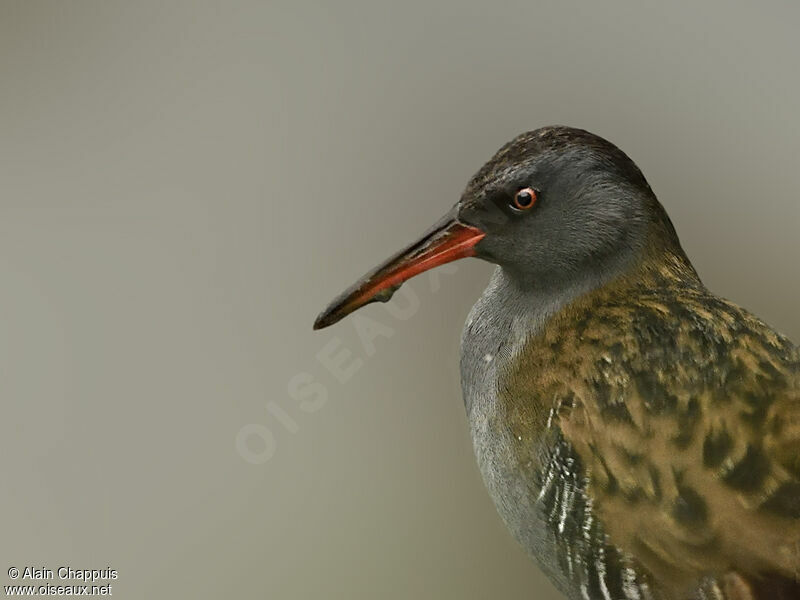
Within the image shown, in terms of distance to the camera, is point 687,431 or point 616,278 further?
point 616,278

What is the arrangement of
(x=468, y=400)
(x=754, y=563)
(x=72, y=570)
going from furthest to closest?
(x=72, y=570) < (x=468, y=400) < (x=754, y=563)

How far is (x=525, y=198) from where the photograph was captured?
1.13m

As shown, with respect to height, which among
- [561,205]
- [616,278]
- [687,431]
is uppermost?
[561,205]

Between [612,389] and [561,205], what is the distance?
0.70 ft

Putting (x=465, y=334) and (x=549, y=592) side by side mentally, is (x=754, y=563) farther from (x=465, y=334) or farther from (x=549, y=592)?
(x=549, y=592)

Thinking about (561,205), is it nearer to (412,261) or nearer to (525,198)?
(525,198)

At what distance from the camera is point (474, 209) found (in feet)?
3.75

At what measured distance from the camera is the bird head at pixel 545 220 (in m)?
1.13

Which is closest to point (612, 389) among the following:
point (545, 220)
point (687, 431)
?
point (687, 431)

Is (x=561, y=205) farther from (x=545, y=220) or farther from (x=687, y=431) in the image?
(x=687, y=431)

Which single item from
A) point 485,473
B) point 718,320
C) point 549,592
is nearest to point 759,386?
point 718,320

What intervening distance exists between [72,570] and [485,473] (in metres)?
0.78

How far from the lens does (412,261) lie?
117cm

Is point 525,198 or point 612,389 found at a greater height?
point 525,198
